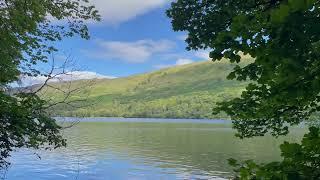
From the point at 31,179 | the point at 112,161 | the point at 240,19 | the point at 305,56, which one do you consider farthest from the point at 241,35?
the point at 112,161

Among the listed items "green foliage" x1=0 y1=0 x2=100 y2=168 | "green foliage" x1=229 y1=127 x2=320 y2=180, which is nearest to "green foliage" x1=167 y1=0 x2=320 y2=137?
"green foliage" x1=229 y1=127 x2=320 y2=180

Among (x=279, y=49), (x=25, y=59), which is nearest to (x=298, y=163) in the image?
(x=279, y=49)

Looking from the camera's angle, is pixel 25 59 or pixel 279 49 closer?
pixel 279 49

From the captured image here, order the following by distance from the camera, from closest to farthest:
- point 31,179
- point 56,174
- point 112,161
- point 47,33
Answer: point 47,33
point 31,179
point 56,174
point 112,161

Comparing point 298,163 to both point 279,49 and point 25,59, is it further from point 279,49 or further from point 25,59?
point 25,59

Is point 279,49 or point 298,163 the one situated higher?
point 279,49

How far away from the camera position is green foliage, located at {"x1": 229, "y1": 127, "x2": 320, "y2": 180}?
4488 mm

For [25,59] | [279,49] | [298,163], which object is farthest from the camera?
[25,59]

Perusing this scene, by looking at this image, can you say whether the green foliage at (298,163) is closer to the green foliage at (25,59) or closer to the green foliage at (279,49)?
the green foliage at (279,49)

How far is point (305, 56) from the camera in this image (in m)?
4.40

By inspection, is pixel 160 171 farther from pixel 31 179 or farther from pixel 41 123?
pixel 41 123

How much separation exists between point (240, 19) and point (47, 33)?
1413 cm

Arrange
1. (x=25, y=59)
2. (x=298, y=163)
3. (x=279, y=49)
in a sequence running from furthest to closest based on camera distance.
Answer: (x=25, y=59) < (x=298, y=163) < (x=279, y=49)

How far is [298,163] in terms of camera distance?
4562 millimetres
